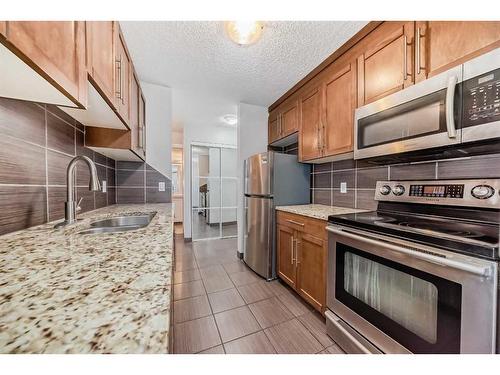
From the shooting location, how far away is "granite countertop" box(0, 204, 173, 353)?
0.94 feet

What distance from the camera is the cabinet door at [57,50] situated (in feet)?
1.76

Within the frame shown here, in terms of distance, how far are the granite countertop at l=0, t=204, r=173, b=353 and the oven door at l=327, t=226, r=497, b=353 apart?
105 cm

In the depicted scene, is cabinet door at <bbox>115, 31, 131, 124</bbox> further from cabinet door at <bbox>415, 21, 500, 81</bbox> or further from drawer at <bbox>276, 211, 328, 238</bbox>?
cabinet door at <bbox>415, 21, 500, 81</bbox>

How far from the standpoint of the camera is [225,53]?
1806 millimetres

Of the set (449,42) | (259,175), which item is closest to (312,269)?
(259,175)

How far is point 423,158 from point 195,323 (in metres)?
2.05

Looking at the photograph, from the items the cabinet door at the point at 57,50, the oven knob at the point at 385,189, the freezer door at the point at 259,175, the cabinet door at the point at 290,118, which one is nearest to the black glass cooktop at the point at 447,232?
the oven knob at the point at 385,189

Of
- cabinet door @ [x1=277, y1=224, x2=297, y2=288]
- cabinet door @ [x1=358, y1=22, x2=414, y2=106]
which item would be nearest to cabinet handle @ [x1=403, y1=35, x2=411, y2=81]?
cabinet door @ [x1=358, y1=22, x2=414, y2=106]

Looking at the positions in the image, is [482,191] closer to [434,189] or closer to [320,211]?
[434,189]

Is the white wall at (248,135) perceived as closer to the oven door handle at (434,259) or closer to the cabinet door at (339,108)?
the cabinet door at (339,108)

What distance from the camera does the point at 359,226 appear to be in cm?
120

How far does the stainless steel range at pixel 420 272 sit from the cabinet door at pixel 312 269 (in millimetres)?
Result: 166

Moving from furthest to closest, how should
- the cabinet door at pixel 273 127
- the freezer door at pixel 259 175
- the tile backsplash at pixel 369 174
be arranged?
the cabinet door at pixel 273 127 → the freezer door at pixel 259 175 → the tile backsplash at pixel 369 174
